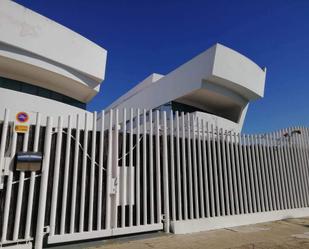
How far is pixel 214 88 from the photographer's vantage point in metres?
19.1

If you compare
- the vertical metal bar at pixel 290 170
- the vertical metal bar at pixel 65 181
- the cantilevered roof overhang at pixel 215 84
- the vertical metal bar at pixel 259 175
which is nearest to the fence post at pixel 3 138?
the vertical metal bar at pixel 65 181

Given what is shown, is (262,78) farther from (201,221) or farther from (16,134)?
(16,134)

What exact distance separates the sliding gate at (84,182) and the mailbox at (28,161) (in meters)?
0.10

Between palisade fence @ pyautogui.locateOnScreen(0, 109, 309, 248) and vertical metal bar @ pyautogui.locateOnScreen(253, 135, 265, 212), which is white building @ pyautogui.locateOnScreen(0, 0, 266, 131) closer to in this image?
palisade fence @ pyautogui.locateOnScreen(0, 109, 309, 248)

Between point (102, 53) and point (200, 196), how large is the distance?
35.4ft

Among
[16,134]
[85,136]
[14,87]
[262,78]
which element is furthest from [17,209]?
[262,78]

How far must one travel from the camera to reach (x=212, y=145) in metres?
6.68

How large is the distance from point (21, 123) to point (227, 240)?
15.7 feet

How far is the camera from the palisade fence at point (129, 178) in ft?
13.5

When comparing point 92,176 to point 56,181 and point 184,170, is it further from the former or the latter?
point 184,170

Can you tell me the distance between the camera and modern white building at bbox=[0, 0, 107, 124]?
10250mm

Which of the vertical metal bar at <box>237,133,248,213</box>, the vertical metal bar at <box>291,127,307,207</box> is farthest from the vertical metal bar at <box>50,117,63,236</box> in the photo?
the vertical metal bar at <box>291,127,307,207</box>

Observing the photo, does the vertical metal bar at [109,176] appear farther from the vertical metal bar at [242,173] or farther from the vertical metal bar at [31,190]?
the vertical metal bar at [242,173]

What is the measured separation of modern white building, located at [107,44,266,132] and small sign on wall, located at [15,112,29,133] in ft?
44.8
